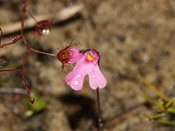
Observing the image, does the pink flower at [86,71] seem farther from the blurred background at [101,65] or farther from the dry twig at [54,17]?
the dry twig at [54,17]

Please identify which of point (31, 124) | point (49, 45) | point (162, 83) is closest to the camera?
point (31, 124)

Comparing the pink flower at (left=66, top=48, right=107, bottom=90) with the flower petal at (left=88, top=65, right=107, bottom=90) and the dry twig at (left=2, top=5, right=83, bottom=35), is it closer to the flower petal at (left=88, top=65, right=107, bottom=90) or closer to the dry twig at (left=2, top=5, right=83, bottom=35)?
the flower petal at (left=88, top=65, right=107, bottom=90)

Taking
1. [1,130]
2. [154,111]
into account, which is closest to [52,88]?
[1,130]

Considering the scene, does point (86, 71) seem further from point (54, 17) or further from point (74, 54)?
point (54, 17)

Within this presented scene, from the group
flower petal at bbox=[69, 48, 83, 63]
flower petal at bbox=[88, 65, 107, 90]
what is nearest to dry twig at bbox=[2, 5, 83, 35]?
flower petal at bbox=[69, 48, 83, 63]

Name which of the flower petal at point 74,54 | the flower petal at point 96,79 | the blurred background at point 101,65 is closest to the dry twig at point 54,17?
the blurred background at point 101,65

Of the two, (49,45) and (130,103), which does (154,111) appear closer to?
(130,103)
